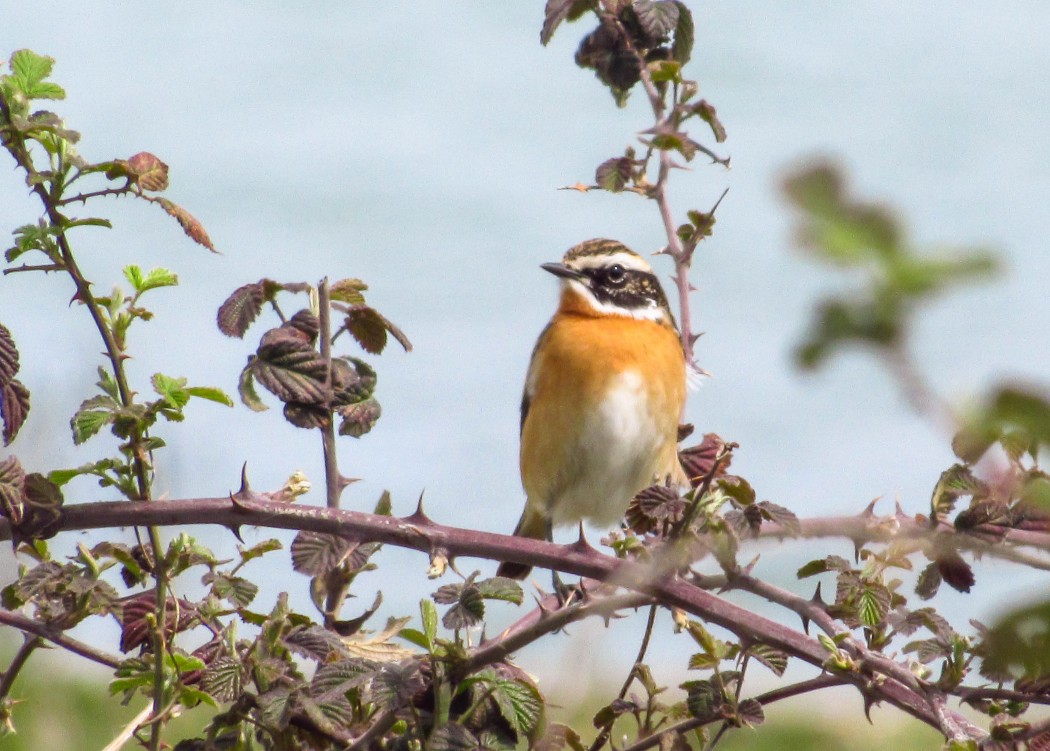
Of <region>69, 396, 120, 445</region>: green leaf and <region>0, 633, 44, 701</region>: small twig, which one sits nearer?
<region>69, 396, 120, 445</region>: green leaf

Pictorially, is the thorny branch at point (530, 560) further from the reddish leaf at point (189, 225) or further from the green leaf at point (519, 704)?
the reddish leaf at point (189, 225)

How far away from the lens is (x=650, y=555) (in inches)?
84.5

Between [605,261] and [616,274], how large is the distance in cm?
7

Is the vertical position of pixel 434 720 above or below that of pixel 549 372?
below

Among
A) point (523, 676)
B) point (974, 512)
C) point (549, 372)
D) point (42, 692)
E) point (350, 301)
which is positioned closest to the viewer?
point (974, 512)

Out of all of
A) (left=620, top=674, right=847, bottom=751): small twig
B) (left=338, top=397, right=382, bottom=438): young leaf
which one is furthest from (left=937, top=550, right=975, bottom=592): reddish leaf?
(left=338, top=397, right=382, bottom=438): young leaf

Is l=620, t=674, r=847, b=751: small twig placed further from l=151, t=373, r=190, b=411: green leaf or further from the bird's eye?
the bird's eye

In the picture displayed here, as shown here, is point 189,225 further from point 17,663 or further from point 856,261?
point 856,261

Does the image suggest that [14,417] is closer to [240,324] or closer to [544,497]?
[240,324]

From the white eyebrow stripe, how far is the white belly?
25.5 inches

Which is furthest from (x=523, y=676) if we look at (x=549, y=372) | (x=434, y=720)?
(x=549, y=372)

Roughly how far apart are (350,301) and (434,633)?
2.39 feet

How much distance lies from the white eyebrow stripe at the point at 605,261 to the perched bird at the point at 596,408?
0.02 meters

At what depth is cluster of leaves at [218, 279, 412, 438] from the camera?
2342mm
